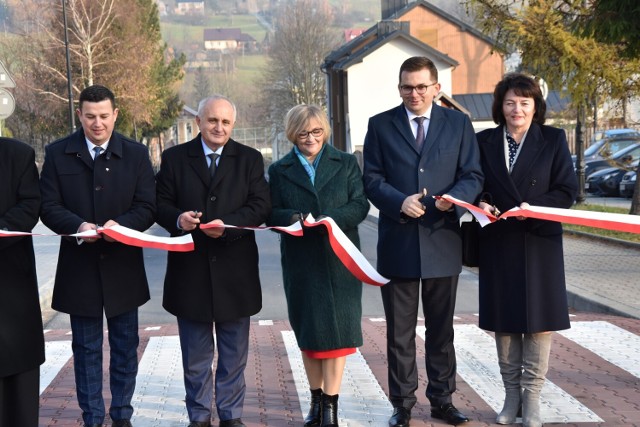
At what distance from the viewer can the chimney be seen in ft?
205

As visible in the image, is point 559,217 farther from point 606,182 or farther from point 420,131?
point 606,182

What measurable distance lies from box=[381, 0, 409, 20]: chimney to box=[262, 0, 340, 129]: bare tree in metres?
16.8

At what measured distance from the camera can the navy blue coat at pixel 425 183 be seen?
6.21 meters

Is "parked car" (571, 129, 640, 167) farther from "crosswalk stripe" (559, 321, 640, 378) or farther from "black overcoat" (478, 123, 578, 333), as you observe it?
"black overcoat" (478, 123, 578, 333)

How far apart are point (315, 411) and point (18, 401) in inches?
77.8

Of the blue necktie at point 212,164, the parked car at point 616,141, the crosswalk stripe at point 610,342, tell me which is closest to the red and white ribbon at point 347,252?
the blue necktie at point 212,164

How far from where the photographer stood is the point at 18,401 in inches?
212

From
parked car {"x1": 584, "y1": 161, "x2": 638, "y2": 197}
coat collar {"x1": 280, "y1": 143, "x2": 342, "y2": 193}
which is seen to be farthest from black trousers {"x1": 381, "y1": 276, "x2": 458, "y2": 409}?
parked car {"x1": 584, "y1": 161, "x2": 638, "y2": 197}

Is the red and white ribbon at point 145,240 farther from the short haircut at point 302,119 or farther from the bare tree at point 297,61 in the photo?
the bare tree at point 297,61

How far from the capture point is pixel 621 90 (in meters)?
20.3

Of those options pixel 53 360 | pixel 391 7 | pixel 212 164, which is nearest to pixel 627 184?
pixel 53 360

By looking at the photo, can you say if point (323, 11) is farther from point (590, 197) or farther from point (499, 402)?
point (499, 402)

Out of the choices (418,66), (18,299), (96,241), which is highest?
(418,66)

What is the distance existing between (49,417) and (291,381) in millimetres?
1930
